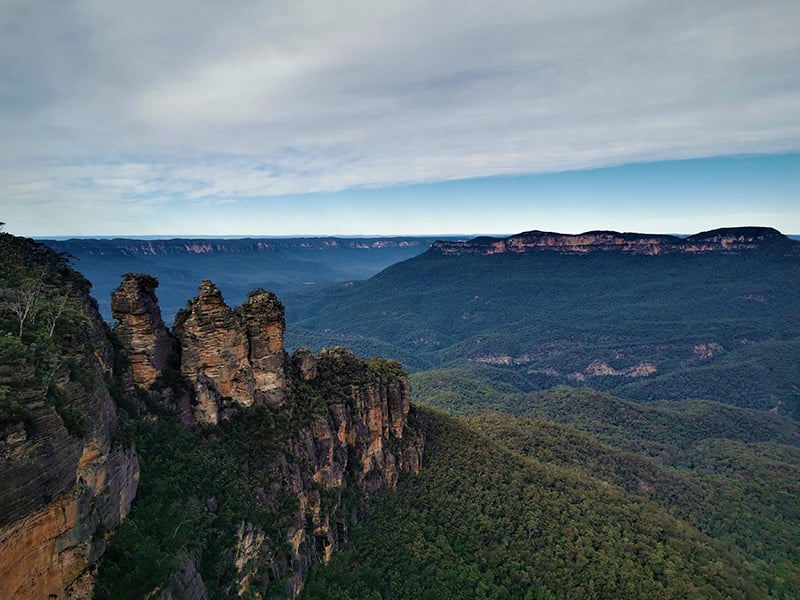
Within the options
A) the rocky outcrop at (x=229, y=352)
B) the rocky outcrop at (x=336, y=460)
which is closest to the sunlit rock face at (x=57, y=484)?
the rocky outcrop at (x=336, y=460)

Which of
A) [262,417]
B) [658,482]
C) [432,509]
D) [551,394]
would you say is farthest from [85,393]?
[551,394]

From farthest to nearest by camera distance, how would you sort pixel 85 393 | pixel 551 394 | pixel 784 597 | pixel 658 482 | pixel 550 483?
1. pixel 551 394
2. pixel 658 482
3. pixel 550 483
4. pixel 784 597
5. pixel 85 393

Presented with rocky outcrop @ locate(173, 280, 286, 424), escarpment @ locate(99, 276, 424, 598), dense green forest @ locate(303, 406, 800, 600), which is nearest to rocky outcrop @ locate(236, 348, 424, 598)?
escarpment @ locate(99, 276, 424, 598)

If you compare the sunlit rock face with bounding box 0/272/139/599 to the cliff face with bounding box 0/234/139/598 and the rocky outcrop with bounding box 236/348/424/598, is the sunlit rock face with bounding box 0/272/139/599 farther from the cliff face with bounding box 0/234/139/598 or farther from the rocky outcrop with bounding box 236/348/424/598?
the rocky outcrop with bounding box 236/348/424/598

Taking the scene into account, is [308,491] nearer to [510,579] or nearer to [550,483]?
[510,579]

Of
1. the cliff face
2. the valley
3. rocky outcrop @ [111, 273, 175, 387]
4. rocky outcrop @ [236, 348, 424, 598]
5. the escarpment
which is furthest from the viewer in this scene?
rocky outcrop @ [236, 348, 424, 598]
